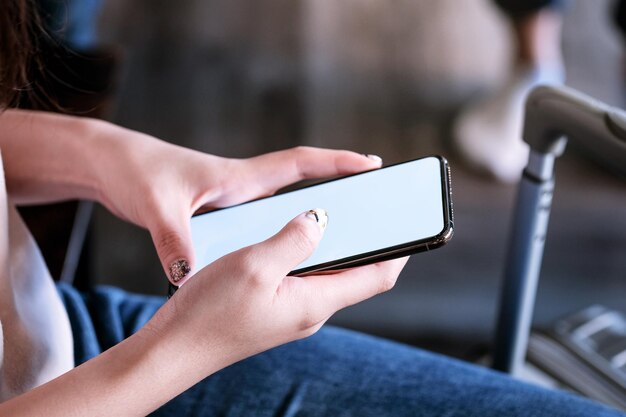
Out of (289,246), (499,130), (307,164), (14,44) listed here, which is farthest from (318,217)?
(499,130)

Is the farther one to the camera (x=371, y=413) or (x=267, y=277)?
(x=371, y=413)

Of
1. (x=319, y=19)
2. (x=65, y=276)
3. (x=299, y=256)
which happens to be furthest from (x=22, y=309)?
(x=319, y=19)

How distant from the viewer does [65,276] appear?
3.25ft

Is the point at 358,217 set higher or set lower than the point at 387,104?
higher

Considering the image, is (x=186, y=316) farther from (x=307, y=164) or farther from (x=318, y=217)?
(x=307, y=164)

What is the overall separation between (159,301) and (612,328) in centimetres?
78

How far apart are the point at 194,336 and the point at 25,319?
175mm

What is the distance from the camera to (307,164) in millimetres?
616

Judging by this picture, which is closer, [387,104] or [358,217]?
[358,217]

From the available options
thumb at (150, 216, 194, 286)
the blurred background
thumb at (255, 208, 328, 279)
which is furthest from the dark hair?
the blurred background

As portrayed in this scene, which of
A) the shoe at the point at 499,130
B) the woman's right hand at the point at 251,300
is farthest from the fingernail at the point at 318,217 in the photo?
the shoe at the point at 499,130

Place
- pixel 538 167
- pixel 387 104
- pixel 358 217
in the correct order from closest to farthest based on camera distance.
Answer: pixel 358 217 → pixel 538 167 → pixel 387 104

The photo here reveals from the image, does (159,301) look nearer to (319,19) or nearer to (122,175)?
(122,175)

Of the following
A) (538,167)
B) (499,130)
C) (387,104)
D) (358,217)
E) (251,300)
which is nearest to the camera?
(251,300)
